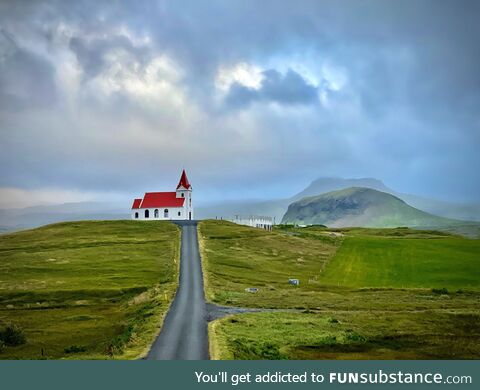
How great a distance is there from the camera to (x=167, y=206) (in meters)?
181

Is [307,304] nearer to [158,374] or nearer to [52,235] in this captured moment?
[158,374]

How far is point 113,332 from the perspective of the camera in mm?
58781

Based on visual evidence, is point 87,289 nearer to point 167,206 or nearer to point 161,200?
point 167,206

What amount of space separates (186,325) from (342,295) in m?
37.7

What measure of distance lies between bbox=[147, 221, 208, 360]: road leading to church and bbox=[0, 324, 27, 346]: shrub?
1598cm

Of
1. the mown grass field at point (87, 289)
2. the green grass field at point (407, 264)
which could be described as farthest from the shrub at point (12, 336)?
the green grass field at point (407, 264)

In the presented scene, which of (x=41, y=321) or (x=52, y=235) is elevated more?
(x=52, y=235)

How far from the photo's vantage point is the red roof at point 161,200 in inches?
7131

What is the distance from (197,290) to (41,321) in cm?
2282

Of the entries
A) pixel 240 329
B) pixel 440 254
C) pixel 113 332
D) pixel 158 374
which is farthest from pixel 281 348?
pixel 440 254

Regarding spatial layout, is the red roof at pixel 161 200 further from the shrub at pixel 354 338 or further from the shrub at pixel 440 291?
the shrub at pixel 354 338

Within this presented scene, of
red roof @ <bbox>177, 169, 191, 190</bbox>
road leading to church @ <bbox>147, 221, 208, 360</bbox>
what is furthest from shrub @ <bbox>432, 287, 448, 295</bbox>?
red roof @ <bbox>177, 169, 191, 190</bbox>

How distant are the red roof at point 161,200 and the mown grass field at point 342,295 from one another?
80.2ft

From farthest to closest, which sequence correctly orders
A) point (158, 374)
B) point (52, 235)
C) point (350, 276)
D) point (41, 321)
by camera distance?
point (52, 235) < point (350, 276) < point (41, 321) < point (158, 374)
